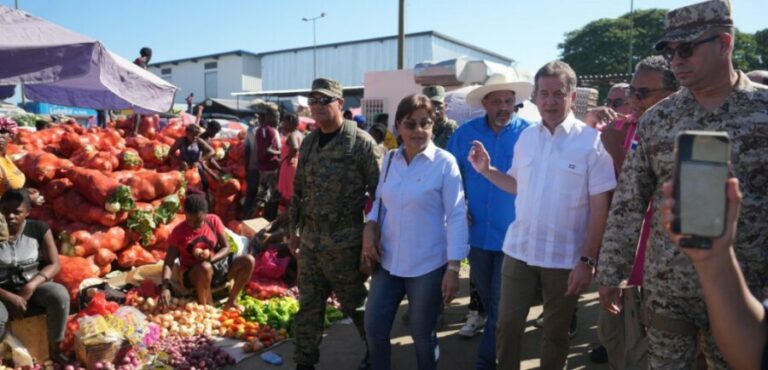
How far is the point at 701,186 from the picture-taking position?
3.75ft

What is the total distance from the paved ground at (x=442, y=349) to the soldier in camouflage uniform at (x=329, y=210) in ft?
1.90

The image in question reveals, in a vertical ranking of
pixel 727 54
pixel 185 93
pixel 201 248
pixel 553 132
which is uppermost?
pixel 185 93

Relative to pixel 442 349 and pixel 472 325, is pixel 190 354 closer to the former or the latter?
pixel 442 349

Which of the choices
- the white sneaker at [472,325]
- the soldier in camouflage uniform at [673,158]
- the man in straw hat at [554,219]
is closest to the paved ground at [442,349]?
the white sneaker at [472,325]

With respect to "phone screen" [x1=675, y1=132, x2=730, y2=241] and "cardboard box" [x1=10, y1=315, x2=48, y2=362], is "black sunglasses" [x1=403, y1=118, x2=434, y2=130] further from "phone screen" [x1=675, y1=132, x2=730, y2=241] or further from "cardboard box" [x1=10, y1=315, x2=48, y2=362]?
"cardboard box" [x1=10, y1=315, x2=48, y2=362]

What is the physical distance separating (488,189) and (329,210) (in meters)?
1.07

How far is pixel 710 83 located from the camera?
1.94m

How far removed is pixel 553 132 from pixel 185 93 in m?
64.8

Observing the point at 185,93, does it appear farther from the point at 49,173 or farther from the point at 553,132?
the point at 553,132

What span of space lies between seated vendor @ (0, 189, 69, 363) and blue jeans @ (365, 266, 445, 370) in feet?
7.74

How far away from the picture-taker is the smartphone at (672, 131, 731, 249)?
3.72 ft

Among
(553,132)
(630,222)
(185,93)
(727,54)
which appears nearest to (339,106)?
(553,132)

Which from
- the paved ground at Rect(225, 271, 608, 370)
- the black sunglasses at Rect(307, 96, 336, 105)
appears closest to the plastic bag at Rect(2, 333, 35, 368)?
the paved ground at Rect(225, 271, 608, 370)

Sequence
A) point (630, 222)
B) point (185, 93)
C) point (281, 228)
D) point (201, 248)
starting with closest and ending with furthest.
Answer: point (630, 222), point (201, 248), point (281, 228), point (185, 93)
